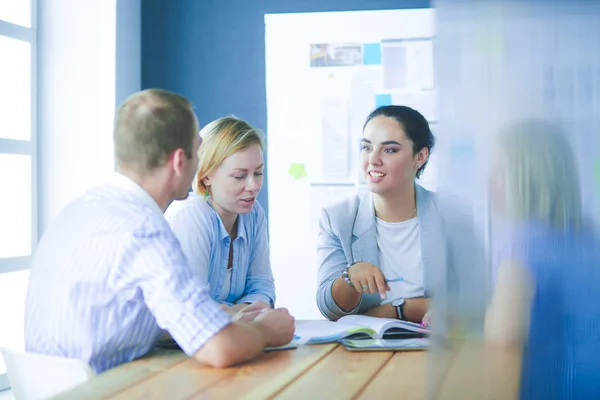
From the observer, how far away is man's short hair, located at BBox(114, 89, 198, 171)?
5.07 ft

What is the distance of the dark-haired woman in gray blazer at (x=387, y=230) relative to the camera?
214 centimetres

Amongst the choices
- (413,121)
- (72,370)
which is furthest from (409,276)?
(72,370)

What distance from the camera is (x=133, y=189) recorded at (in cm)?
153

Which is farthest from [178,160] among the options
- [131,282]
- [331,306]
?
[331,306]

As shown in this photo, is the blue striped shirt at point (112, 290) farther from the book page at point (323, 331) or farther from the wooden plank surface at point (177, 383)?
the book page at point (323, 331)

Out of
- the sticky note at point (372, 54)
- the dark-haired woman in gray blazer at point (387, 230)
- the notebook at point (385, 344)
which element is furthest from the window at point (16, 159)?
the notebook at point (385, 344)

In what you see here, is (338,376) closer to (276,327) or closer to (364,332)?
(276,327)

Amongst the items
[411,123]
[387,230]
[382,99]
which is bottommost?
[387,230]

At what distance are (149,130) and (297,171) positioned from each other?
1.82 metres

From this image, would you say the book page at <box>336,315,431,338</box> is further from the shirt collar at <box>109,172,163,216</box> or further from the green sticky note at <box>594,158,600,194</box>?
Answer: the green sticky note at <box>594,158,600,194</box>

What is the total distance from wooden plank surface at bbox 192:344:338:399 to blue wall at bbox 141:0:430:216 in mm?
1938

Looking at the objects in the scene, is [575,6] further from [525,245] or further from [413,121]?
[413,121]

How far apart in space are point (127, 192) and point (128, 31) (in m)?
2.02

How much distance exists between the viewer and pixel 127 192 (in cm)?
152
